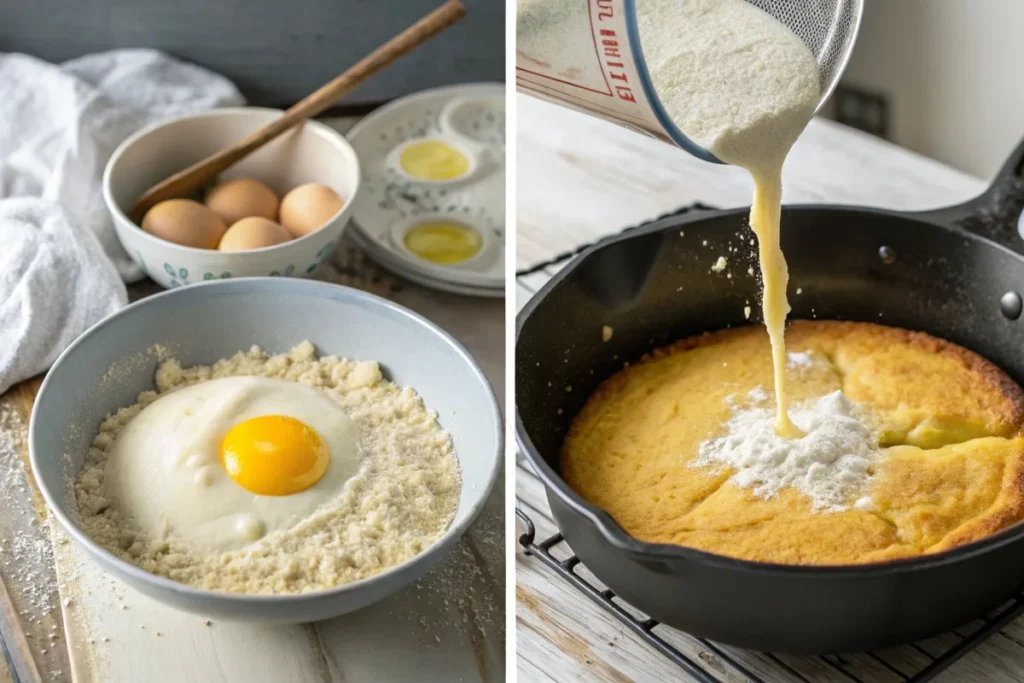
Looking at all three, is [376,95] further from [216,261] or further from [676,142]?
[676,142]

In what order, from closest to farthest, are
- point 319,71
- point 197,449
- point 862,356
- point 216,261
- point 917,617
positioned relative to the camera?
point 917,617 < point 197,449 < point 862,356 < point 216,261 < point 319,71

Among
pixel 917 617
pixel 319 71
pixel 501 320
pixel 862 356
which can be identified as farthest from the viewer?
pixel 319 71

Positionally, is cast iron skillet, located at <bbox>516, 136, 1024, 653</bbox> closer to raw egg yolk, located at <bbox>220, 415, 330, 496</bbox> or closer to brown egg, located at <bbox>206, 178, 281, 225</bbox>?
raw egg yolk, located at <bbox>220, 415, 330, 496</bbox>

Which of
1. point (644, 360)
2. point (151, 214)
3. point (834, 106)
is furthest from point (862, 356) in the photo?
point (834, 106)

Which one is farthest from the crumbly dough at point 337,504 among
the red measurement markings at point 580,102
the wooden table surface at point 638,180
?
the red measurement markings at point 580,102

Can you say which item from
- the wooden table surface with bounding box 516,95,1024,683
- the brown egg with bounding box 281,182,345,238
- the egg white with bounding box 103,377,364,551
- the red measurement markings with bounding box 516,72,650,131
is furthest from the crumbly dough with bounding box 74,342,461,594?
the red measurement markings with bounding box 516,72,650,131

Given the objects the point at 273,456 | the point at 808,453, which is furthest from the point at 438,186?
the point at 808,453

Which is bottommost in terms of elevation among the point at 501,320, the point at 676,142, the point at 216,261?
the point at 501,320
